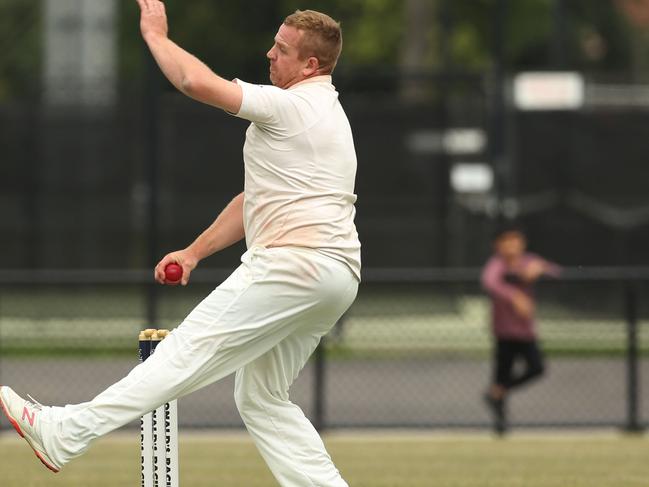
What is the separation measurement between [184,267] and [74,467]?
385 centimetres

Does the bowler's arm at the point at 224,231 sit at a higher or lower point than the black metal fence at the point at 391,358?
higher

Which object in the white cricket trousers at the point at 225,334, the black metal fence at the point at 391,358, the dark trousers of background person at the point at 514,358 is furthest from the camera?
the dark trousers of background person at the point at 514,358

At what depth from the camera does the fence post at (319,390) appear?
12641 mm

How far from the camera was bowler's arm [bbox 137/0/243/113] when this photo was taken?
6062mm

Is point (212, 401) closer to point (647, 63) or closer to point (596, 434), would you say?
point (596, 434)

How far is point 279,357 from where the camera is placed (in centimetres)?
672

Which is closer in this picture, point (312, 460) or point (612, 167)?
point (312, 460)

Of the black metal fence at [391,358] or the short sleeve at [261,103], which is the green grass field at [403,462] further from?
the short sleeve at [261,103]

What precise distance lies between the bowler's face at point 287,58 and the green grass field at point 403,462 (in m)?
3.26

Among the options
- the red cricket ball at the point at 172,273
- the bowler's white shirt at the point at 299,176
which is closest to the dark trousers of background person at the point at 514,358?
the red cricket ball at the point at 172,273

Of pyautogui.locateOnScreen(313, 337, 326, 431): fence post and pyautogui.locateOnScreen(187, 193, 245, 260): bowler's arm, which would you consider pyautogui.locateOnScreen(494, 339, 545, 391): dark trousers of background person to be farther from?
pyautogui.locateOnScreen(187, 193, 245, 260): bowler's arm

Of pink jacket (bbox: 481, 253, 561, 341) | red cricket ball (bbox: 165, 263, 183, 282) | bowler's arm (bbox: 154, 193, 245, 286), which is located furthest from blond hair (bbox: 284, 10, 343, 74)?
pink jacket (bbox: 481, 253, 561, 341)

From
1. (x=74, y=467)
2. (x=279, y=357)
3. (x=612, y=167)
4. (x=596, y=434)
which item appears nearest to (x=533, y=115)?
(x=612, y=167)

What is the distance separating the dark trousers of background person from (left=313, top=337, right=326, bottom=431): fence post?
1.45 meters
